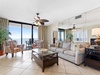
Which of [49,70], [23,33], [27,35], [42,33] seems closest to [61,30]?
[42,33]

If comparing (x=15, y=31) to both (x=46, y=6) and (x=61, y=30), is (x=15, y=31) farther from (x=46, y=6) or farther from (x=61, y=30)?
(x=46, y=6)

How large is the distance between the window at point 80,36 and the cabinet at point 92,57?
99 cm

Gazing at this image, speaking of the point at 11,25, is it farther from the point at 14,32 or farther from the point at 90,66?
the point at 90,66

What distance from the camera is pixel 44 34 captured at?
7.51m

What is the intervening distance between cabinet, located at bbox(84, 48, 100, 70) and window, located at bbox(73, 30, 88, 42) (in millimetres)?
995

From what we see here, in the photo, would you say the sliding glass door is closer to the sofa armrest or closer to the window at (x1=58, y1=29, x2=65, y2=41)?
the window at (x1=58, y1=29, x2=65, y2=41)

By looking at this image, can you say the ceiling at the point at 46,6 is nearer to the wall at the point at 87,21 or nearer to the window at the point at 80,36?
the wall at the point at 87,21

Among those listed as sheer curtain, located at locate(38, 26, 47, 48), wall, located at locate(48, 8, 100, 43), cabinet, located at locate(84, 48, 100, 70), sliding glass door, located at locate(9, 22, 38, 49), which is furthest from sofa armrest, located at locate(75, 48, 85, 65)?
sliding glass door, located at locate(9, 22, 38, 49)

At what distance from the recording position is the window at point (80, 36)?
394 centimetres

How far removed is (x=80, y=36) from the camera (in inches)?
165

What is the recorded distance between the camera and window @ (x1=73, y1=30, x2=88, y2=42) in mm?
3945

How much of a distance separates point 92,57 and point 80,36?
140 centimetres

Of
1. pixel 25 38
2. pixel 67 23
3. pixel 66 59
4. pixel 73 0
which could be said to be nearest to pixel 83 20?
pixel 67 23

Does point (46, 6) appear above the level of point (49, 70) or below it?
above
